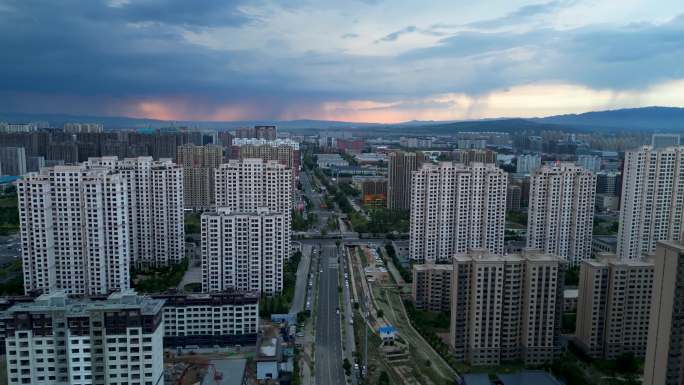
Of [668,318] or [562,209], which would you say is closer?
[668,318]

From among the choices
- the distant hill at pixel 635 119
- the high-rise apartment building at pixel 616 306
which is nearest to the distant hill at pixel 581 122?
the distant hill at pixel 635 119

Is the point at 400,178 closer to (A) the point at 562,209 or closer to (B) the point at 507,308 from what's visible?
(A) the point at 562,209

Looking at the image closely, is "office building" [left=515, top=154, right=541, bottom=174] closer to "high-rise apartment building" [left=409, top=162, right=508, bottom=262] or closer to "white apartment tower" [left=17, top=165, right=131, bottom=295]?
"high-rise apartment building" [left=409, top=162, right=508, bottom=262]

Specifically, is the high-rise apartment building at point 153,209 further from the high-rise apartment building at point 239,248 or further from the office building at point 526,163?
the office building at point 526,163

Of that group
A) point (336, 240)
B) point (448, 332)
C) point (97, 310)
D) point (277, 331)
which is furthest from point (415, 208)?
point (97, 310)

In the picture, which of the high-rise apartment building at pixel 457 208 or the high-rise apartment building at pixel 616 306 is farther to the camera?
the high-rise apartment building at pixel 457 208

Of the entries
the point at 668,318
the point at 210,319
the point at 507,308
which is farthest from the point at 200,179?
the point at 668,318
